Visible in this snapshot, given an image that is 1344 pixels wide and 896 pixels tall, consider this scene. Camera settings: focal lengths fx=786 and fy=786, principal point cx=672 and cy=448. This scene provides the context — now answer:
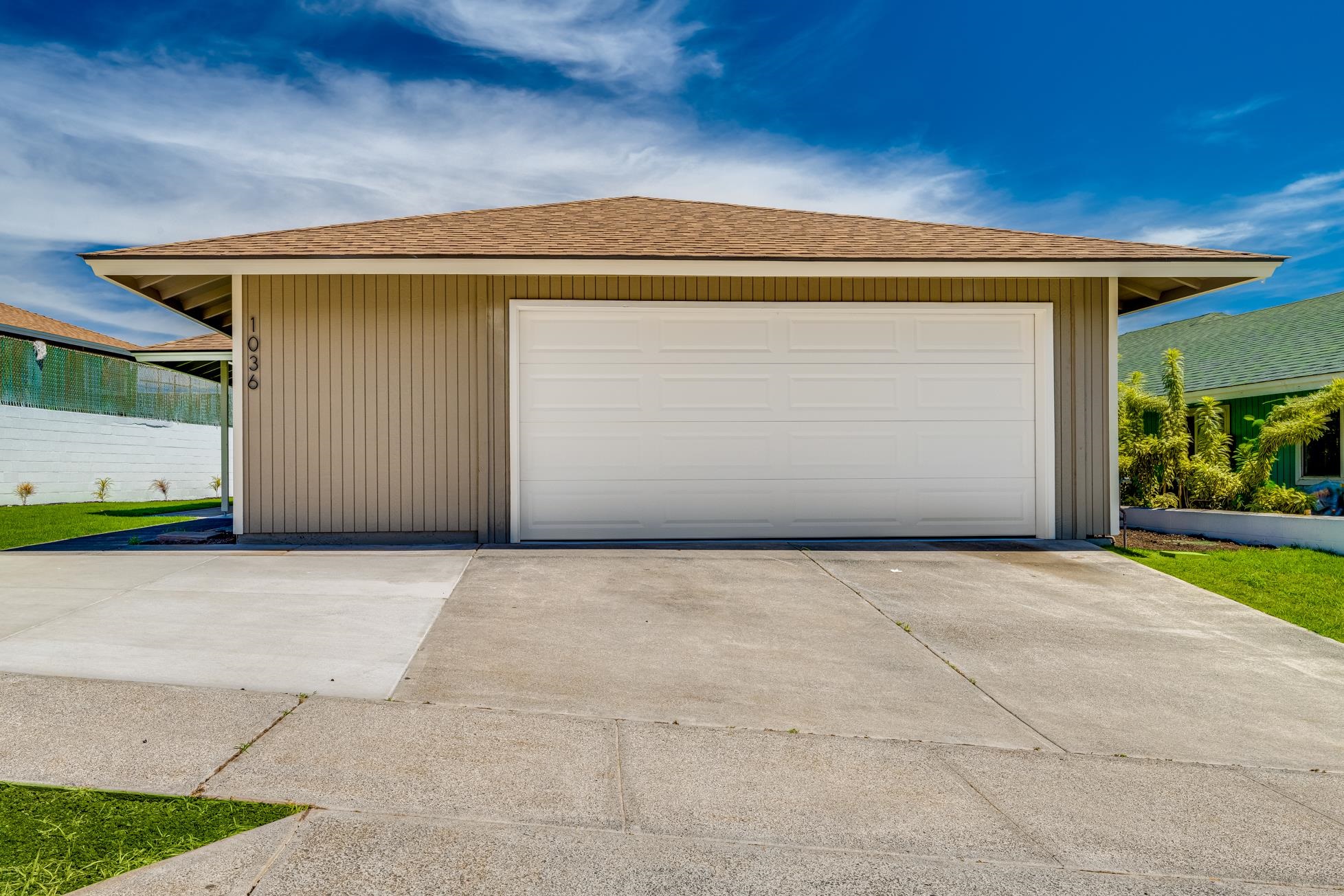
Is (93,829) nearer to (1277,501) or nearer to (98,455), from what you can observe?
(1277,501)

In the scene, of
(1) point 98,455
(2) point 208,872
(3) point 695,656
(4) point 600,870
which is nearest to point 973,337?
(3) point 695,656

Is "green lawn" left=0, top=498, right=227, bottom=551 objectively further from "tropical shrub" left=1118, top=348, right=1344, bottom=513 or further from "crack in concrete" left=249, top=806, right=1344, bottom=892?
"tropical shrub" left=1118, top=348, right=1344, bottom=513

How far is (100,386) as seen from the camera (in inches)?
604

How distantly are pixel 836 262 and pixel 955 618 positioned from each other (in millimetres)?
3883

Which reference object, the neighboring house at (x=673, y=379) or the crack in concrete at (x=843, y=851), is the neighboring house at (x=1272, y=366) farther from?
the crack in concrete at (x=843, y=851)

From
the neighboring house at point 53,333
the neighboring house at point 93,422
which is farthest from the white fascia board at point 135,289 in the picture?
the neighboring house at point 53,333

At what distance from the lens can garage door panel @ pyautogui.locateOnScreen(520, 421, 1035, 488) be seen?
8328 mm

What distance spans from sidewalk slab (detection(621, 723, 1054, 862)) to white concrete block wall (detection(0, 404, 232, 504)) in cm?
1520

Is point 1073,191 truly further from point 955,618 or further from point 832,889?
point 832,889

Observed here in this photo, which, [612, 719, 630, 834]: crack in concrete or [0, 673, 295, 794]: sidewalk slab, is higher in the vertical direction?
[0, 673, 295, 794]: sidewalk slab

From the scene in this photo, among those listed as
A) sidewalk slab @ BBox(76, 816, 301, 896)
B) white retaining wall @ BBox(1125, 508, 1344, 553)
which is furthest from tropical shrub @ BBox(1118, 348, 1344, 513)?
sidewalk slab @ BBox(76, 816, 301, 896)

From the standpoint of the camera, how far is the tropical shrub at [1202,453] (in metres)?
10.2

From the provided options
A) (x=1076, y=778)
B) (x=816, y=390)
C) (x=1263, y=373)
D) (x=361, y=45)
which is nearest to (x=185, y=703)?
(x=1076, y=778)

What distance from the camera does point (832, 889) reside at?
232 cm
